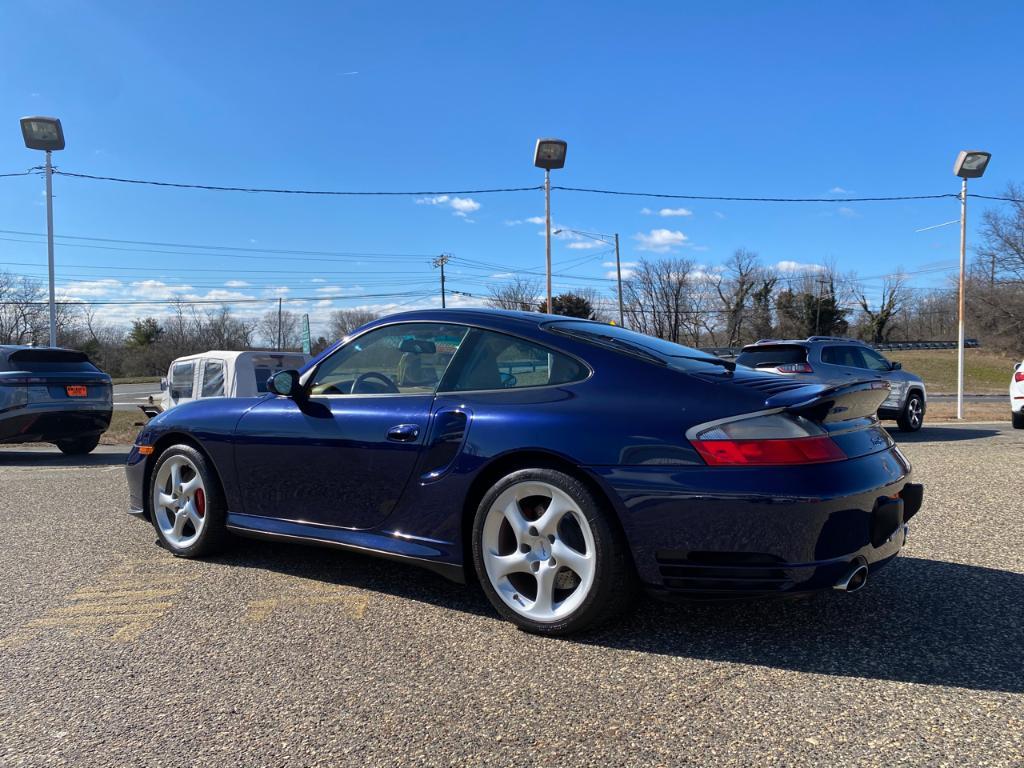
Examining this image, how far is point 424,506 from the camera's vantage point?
10.7 ft

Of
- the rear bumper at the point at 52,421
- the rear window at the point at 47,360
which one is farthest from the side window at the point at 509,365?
the rear window at the point at 47,360

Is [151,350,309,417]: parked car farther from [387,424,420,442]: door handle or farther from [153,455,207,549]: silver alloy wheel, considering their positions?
[387,424,420,442]: door handle

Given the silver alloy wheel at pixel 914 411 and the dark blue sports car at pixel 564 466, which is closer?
the dark blue sports car at pixel 564 466

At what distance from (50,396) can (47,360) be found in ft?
1.77

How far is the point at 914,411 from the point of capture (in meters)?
12.6

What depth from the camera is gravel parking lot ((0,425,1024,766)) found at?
2.19 m

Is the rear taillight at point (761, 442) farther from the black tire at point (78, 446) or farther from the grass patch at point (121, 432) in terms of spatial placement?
the grass patch at point (121, 432)

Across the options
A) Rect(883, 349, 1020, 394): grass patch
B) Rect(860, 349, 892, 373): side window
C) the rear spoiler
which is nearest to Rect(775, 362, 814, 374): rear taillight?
Rect(860, 349, 892, 373): side window

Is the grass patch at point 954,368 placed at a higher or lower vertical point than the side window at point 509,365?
lower

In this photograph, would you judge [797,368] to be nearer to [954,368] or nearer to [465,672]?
[465,672]

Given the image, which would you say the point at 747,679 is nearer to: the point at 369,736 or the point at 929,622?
the point at 929,622

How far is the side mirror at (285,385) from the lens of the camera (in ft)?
12.4

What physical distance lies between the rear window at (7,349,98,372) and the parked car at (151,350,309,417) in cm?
111

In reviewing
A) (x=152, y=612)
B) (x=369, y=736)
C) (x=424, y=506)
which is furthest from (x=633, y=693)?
(x=152, y=612)
